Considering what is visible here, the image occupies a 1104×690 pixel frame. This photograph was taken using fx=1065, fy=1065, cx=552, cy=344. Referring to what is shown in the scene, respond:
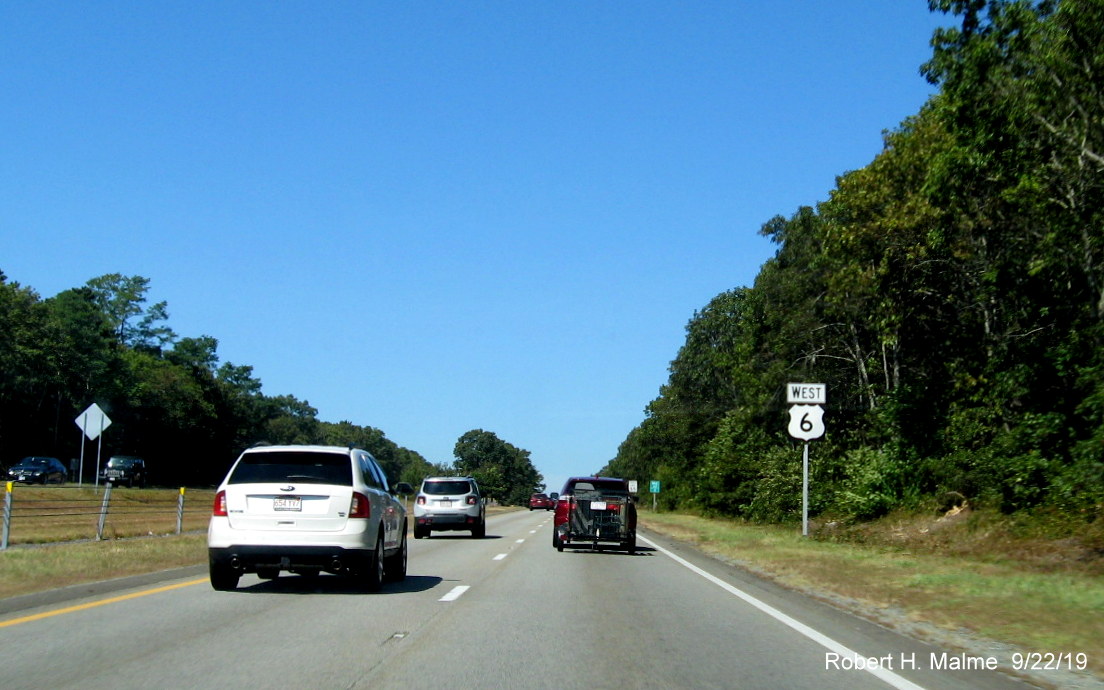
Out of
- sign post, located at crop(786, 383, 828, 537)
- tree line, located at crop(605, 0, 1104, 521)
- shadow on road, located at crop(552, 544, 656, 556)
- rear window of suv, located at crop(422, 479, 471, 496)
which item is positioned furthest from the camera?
rear window of suv, located at crop(422, 479, 471, 496)

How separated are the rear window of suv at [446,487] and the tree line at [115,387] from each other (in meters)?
33.7

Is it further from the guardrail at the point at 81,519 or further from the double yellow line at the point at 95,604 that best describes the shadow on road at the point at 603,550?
the double yellow line at the point at 95,604

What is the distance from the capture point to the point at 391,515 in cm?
1497

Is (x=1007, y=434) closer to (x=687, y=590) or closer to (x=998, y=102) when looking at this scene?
(x=998, y=102)

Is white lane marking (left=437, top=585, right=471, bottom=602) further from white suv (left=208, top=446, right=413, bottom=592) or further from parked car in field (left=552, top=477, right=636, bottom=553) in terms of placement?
parked car in field (left=552, top=477, right=636, bottom=553)

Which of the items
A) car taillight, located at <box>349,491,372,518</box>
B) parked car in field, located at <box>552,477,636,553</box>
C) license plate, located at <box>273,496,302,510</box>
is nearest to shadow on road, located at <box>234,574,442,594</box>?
car taillight, located at <box>349,491,372,518</box>

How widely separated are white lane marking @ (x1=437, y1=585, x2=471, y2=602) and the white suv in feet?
3.28

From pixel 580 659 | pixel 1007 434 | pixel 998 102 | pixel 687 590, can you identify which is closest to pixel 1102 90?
pixel 998 102

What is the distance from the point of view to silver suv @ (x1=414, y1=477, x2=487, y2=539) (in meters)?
30.6

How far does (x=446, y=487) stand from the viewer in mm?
30984

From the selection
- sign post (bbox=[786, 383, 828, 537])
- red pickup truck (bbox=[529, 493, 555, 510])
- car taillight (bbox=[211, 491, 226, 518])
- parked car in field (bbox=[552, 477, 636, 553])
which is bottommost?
red pickup truck (bbox=[529, 493, 555, 510])

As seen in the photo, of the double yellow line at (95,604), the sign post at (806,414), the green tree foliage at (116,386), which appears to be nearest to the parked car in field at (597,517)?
the sign post at (806,414)

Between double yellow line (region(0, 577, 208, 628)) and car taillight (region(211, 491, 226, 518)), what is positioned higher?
car taillight (region(211, 491, 226, 518))

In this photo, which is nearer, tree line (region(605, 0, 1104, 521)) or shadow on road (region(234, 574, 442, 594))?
shadow on road (region(234, 574, 442, 594))
